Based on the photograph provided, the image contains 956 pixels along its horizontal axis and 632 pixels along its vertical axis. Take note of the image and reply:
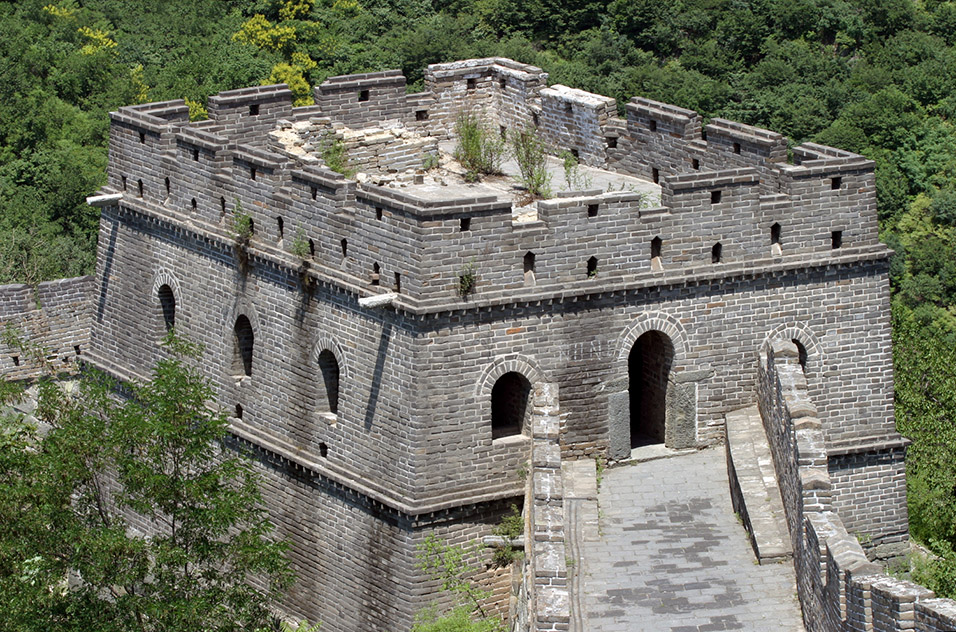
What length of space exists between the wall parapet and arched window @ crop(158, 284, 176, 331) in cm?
1101

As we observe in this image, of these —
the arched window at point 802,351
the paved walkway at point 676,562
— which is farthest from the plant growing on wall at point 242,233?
the arched window at point 802,351

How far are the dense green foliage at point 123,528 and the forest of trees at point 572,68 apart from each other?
23.7 meters

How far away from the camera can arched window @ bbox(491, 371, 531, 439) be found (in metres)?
33.5

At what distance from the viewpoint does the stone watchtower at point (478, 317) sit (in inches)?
1282

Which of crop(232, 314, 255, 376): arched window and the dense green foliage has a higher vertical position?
crop(232, 314, 255, 376): arched window

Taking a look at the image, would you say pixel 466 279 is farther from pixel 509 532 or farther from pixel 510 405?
pixel 509 532

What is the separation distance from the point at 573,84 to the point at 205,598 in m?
33.8

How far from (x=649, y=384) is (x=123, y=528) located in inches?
363

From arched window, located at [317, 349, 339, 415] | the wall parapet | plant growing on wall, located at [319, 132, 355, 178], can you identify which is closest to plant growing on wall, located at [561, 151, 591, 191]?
plant growing on wall, located at [319, 132, 355, 178]

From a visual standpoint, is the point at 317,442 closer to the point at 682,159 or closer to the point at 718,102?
the point at 682,159

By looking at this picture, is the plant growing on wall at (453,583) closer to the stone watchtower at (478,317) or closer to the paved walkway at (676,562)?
the stone watchtower at (478,317)

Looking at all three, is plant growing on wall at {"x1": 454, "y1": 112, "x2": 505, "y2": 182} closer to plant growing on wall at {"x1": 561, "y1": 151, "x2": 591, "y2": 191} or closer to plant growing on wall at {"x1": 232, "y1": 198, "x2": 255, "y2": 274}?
plant growing on wall at {"x1": 561, "y1": 151, "x2": 591, "y2": 191}

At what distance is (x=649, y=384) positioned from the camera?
1389 inches

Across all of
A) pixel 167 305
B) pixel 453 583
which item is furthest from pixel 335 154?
pixel 453 583
